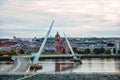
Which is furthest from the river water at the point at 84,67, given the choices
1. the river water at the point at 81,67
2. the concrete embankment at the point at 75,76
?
the concrete embankment at the point at 75,76

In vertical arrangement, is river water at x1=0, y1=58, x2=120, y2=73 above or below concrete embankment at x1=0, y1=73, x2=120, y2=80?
below

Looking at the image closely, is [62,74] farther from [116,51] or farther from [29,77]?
[116,51]

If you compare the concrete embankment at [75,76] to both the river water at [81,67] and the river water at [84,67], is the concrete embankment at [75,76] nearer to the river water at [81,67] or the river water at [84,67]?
the river water at [81,67]

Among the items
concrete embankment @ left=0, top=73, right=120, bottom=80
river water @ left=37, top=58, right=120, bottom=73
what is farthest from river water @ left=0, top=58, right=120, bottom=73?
concrete embankment @ left=0, top=73, right=120, bottom=80

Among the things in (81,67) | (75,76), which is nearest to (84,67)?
(81,67)

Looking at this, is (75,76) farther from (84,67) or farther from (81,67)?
(81,67)

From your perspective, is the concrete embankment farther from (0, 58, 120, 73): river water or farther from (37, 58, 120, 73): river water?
(37, 58, 120, 73): river water

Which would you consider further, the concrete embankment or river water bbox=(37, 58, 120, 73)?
river water bbox=(37, 58, 120, 73)

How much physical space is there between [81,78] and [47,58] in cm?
5695

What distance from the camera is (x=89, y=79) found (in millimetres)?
12641

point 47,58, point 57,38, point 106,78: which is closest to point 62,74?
point 106,78

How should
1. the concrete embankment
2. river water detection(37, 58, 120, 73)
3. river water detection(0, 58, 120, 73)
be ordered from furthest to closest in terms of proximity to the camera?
1. river water detection(37, 58, 120, 73)
2. river water detection(0, 58, 120, 73)
3. the concrete embankment

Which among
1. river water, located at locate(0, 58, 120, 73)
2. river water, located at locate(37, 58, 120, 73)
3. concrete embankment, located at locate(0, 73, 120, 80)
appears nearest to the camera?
concrete embankment, located at locate(0, 73, 120, 80)

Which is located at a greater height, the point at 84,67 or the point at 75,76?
the point at 75,76
